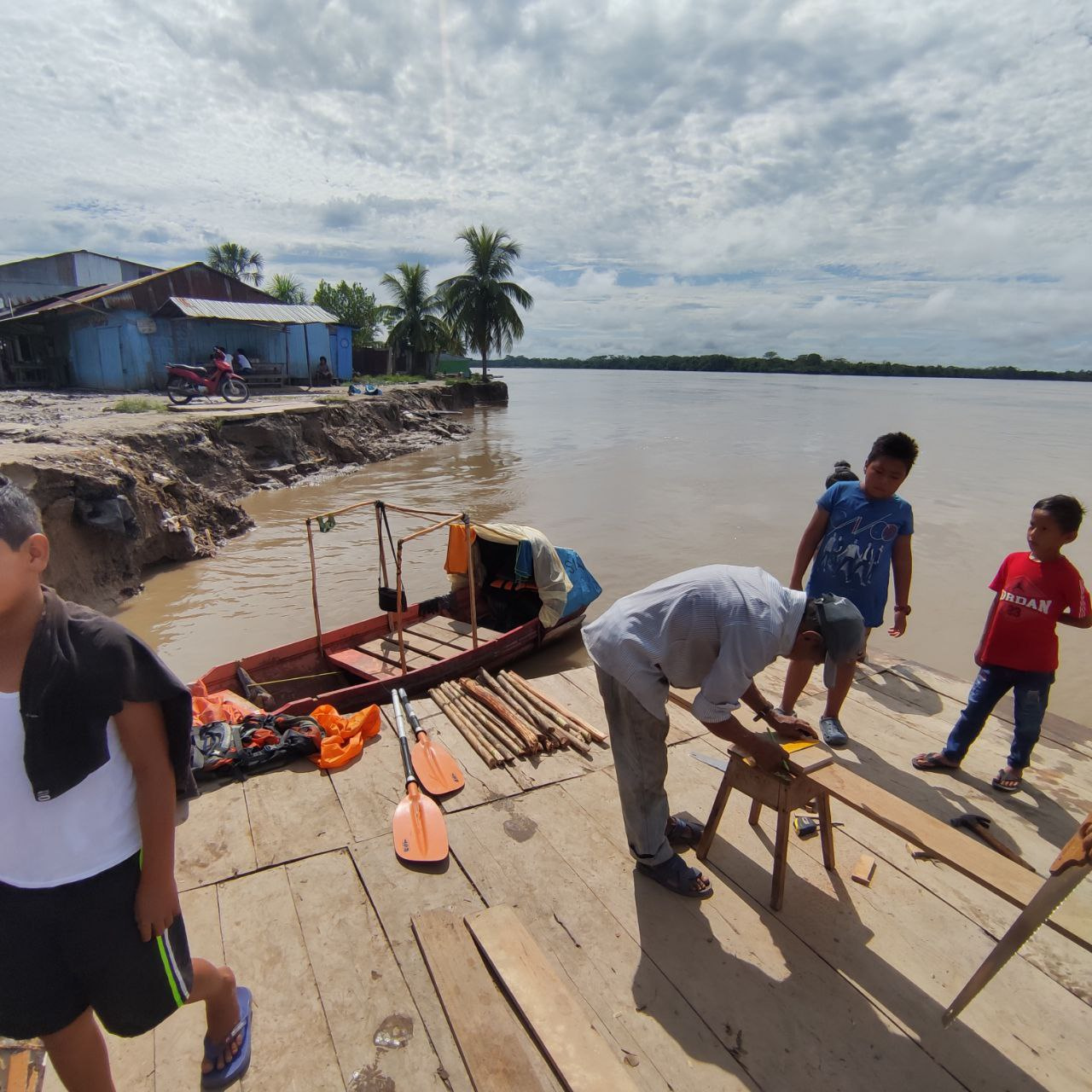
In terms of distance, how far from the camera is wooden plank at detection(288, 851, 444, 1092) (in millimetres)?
2125

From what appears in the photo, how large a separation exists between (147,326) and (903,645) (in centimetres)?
2354

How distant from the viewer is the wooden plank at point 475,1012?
2.05m

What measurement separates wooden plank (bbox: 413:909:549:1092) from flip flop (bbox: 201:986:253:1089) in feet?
2.12

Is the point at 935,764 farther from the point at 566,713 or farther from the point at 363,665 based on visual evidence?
the point at 363,665

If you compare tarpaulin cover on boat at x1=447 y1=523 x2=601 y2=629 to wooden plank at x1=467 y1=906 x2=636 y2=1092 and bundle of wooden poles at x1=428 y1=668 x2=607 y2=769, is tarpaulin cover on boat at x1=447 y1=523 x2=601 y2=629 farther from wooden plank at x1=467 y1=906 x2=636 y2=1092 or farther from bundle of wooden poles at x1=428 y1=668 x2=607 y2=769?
wooden plank at x1=467 y1=906 x2=636 y2=1092

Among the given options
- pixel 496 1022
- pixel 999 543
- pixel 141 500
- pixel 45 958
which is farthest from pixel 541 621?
pixel 999 543

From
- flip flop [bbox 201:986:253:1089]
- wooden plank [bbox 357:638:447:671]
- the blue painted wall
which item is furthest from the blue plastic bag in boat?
the blue painted wall

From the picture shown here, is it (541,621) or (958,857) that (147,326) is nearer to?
(541,621)

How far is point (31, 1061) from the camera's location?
6.81ft

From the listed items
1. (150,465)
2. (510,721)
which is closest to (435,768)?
(510,721)

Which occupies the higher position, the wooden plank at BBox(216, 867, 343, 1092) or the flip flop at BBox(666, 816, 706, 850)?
the flip flop at BBox(666, 816, 706, 850)

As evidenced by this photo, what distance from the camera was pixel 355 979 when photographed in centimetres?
244

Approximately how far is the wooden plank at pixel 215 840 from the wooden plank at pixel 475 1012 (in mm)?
1042

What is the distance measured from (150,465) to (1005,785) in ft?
44.7
